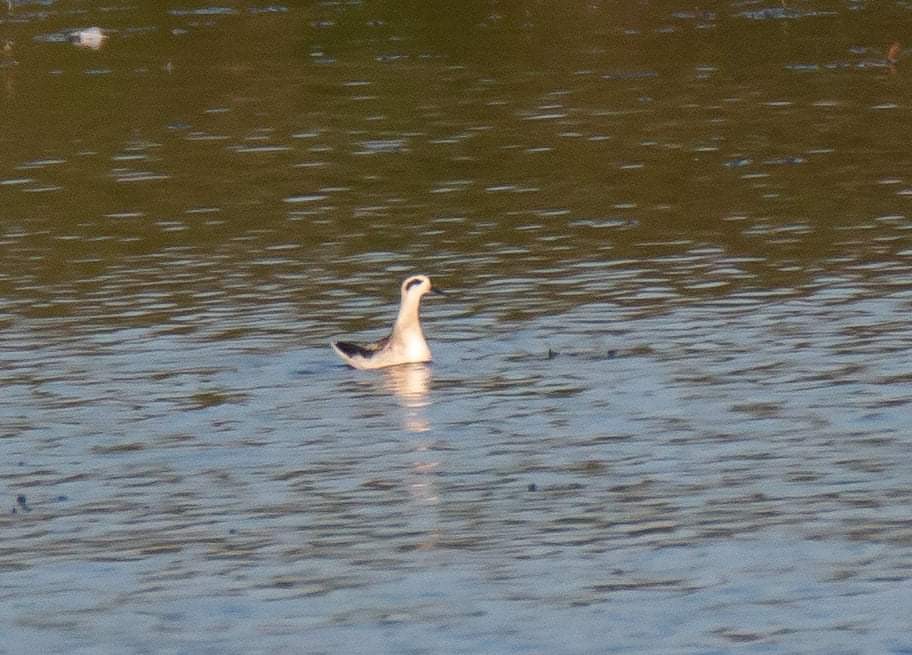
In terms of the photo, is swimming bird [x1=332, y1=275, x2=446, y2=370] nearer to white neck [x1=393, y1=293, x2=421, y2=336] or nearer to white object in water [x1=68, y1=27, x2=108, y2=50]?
white neck [x1=393, y1=293, x2=421, y2=336]

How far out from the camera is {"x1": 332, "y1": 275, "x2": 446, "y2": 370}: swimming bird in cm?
2105

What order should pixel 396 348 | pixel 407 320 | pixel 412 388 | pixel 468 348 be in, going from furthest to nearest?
1. pixel 468 348
2. pixel 407 320
3. pixel 396 348
4. pixel 412 388

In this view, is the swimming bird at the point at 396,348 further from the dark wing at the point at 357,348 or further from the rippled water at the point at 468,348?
the rippled water at the point at 468,348

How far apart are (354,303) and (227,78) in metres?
17.5

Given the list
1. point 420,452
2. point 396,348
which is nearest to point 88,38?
point 396,348

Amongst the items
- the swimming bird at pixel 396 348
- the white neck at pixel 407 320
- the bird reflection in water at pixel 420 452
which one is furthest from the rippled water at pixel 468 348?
the white neck at pixel 407 320

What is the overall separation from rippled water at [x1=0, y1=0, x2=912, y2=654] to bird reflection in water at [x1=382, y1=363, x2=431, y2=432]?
0.18 ft

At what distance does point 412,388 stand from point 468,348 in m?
1.62

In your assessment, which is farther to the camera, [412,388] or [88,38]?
[88,38]

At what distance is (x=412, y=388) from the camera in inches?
804

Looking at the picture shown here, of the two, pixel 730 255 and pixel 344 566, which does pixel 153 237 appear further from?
pixel 344 566

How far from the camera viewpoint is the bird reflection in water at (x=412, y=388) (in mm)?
18969

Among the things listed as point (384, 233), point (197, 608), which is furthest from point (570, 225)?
point (197, 608)

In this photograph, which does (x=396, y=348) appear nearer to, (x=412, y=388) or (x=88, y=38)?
(x=412, y=388)
